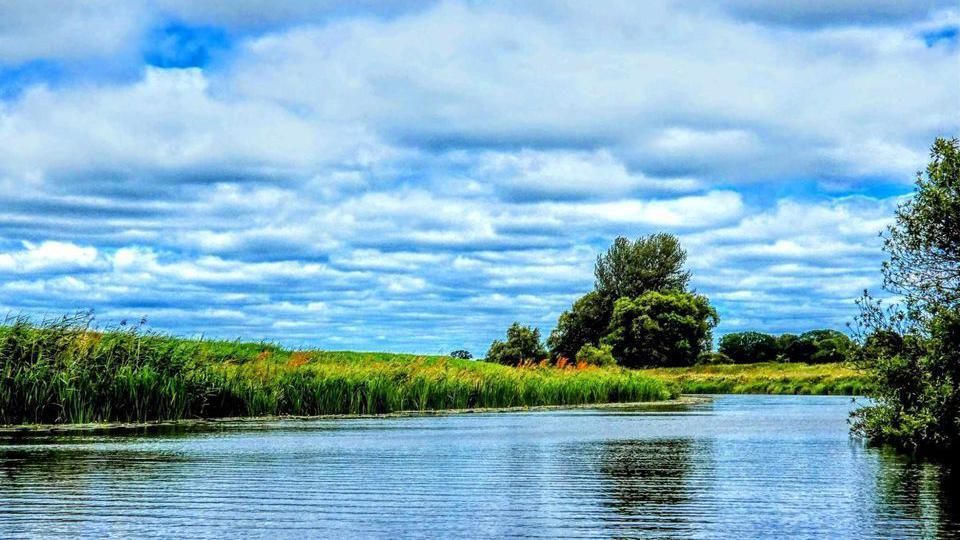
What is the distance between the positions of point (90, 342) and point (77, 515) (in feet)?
61.8

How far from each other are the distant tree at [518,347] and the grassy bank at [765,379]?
1938cm

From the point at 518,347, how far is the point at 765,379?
1297 inches

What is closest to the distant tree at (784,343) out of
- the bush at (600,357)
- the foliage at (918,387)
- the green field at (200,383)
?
the bush at (600,357)

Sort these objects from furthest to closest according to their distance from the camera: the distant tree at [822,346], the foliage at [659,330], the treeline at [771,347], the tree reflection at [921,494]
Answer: the treeline at [771,347] → the foliage at [659,330] → the distant tree at [822,346] → the tree reflection at [921,494]

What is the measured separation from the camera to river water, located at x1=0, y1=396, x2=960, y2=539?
1052 centimetres

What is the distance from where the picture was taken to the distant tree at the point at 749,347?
126 m

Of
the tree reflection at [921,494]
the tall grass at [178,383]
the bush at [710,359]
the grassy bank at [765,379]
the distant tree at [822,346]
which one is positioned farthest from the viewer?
the bush at [710,359]

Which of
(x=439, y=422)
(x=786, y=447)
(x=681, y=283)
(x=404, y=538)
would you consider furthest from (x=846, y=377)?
(x=404, y=538)

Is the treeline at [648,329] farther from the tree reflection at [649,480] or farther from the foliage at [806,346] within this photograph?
the tree reflection at [649,480]

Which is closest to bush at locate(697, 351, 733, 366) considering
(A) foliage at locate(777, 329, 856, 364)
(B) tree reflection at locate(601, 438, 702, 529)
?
(A) foliage at locate(777, 329, 856, 364)

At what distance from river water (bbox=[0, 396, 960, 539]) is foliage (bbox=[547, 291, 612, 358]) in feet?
303

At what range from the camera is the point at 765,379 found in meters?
87.1

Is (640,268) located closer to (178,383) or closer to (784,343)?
(784,343)

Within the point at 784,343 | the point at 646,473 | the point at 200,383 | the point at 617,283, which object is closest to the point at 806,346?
the point at 784,343
